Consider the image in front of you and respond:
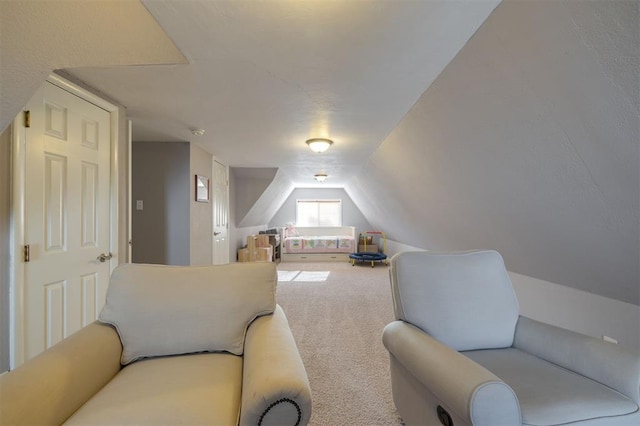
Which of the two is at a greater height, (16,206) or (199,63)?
(199,63)

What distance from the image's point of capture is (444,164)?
2.68m

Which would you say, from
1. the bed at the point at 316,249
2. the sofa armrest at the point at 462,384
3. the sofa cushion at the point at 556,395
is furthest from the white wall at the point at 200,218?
the bed at the point at 316,249

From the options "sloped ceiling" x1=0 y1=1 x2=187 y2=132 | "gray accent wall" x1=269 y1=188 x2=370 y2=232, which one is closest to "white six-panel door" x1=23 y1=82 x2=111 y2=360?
"sloped ceiling" x1=0 y1=1 x2=187 y2=132

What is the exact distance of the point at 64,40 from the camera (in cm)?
147

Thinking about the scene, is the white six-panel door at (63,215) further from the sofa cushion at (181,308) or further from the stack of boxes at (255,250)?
the stack of boxes at (255,250)

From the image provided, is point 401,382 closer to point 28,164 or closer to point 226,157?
point 28,164

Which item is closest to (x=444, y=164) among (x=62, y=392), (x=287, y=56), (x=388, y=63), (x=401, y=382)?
(x=388, y=63)

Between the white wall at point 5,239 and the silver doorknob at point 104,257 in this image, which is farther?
the silver doorknob at point 104,257

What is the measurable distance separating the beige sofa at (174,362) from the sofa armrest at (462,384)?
500mm

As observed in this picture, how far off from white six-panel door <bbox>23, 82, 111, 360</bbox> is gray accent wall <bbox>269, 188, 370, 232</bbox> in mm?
6617

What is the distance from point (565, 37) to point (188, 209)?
3.62 meters

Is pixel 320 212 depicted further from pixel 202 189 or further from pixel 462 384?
pixel 462 384

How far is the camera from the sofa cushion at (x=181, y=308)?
1388 mm

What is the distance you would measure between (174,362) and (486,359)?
1.46 metres
